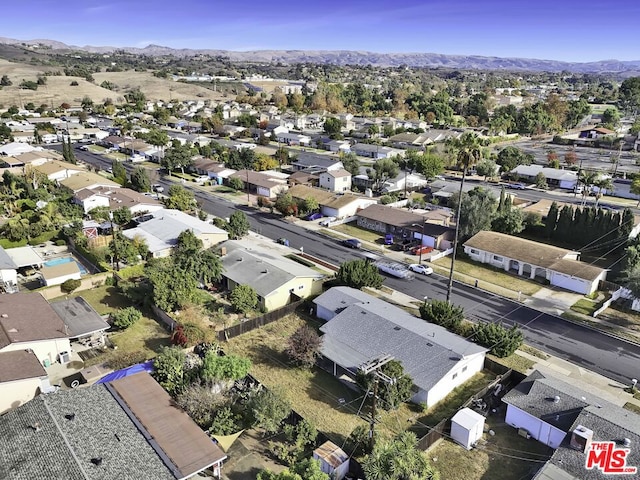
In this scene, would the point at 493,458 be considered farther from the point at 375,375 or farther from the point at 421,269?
the point at 421,269

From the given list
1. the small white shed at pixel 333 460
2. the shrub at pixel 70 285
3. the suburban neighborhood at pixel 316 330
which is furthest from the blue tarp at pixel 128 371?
the shrub at pixel 70 285

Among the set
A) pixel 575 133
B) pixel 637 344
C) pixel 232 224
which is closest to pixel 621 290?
pixel 637 344

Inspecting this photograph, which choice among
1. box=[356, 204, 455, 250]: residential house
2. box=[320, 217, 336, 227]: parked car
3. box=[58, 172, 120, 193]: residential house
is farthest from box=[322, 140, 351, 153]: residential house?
box=[58, 172, 120, 193]: residential house

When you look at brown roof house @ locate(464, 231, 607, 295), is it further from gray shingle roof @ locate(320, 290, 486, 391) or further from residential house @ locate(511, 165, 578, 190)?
residential house @ locate(511, 165, 578, 190)

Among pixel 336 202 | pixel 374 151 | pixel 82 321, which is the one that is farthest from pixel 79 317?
pixel 374 151

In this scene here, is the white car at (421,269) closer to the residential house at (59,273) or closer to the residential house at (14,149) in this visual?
the residential house at (59,273)
